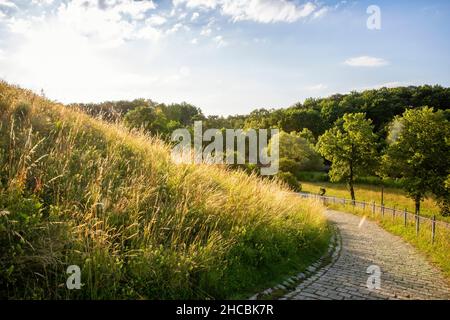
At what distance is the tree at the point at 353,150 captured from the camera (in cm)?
3928

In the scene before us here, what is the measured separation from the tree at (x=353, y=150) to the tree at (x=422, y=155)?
6.09 metres

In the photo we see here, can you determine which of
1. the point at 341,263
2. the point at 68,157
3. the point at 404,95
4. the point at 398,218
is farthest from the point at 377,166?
the point at 404,95

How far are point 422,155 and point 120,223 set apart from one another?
30912mm

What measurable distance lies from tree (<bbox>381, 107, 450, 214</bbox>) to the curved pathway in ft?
60.0

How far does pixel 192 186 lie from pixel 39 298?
444cm

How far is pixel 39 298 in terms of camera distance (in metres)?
4.37

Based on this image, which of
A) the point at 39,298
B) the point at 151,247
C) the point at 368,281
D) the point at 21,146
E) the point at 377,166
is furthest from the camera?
the point at 377,166

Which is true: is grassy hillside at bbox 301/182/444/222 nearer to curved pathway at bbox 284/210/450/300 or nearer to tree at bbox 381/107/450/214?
tree at bbox 381/107/450/214

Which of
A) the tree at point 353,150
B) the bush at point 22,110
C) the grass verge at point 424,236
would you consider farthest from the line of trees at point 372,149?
the grass verge at point 424,236

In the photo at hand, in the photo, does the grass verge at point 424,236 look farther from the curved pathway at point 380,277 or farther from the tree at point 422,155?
the tree at point 422,155

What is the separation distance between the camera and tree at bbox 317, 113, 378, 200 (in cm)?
3928

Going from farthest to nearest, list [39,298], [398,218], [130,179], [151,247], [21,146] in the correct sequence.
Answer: [398,218] < [130,179] < [21,146] < [151,247] < [39,298]

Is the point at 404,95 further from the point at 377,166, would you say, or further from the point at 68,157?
the point at 68,157

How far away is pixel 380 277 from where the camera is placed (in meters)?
Answer: 8.58
